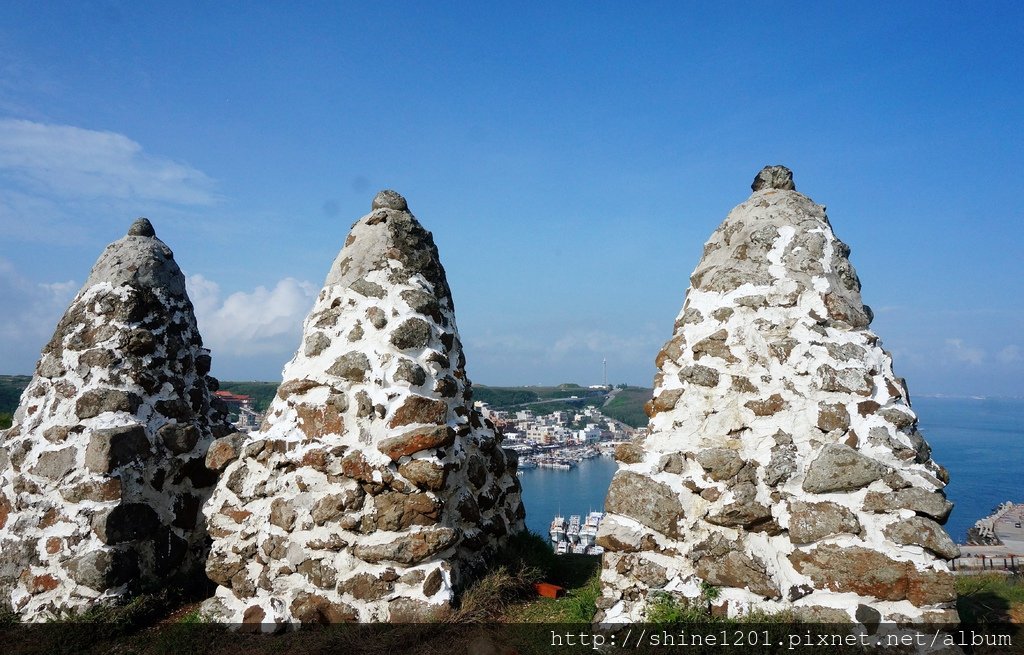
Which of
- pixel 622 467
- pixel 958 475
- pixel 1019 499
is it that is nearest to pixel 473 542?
pixel 622 467

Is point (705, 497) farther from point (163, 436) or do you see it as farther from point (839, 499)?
point (163, 436)

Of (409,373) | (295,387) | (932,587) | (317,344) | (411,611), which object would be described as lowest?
(411,611)

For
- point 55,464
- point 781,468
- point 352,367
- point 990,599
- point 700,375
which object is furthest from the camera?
point 55,464

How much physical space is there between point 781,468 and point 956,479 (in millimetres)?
47558

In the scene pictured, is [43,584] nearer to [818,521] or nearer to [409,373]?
[409,373]

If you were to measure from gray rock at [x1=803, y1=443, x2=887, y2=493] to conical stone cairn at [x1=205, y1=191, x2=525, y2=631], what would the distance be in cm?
281

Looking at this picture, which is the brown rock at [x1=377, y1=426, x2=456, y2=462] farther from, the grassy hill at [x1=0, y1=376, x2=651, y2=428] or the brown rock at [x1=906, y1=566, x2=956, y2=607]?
the grassy hill at [x1=0, y1=376, x2=651, y2=428]

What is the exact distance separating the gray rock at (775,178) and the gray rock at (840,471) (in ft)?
8.47

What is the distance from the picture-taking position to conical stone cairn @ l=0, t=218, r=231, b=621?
19.4 feet

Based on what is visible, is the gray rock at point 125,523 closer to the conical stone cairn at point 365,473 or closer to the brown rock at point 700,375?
the conical stone cairn at point 365,473

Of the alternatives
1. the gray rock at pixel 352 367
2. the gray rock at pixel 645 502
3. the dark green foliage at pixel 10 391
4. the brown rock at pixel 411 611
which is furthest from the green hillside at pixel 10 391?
the gray rock at pixel 645 502

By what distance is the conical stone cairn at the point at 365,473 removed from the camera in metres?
5.23

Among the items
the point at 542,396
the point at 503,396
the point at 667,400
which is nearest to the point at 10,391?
the point at 503,396

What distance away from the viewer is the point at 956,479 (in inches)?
1668
